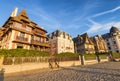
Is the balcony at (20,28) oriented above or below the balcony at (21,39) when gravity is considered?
above

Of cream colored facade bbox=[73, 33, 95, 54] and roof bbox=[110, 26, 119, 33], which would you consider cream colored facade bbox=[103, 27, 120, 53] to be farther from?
cream colored facade bbox=[73, 33, 95, 54]

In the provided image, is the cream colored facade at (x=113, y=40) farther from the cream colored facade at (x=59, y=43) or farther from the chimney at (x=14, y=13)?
the chimney at (x=14, y=13)

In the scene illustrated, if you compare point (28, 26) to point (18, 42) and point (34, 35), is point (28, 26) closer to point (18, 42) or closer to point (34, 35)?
point (34, 35)

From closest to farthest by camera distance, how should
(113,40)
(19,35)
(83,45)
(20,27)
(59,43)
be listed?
(19,35) → (20,27) → (59,43) → (83,45) → (113,40)

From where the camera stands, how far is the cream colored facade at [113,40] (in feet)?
205

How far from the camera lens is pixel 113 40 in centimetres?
6412

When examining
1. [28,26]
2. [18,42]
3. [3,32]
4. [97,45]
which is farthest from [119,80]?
[97,45]

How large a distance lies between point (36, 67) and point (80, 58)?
48.6 feet

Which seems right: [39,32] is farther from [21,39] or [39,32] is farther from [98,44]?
[98,44]

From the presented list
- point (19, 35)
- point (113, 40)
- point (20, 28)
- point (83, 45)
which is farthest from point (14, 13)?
point (113, 40)

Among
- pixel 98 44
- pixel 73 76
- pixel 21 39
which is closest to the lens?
pixel 73 76

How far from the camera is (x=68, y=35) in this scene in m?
48.3

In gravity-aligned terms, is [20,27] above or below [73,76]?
above

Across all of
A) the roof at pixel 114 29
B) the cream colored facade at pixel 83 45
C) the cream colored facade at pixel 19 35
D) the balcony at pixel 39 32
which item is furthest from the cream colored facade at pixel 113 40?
the cream colored facade at pixel 19 35
